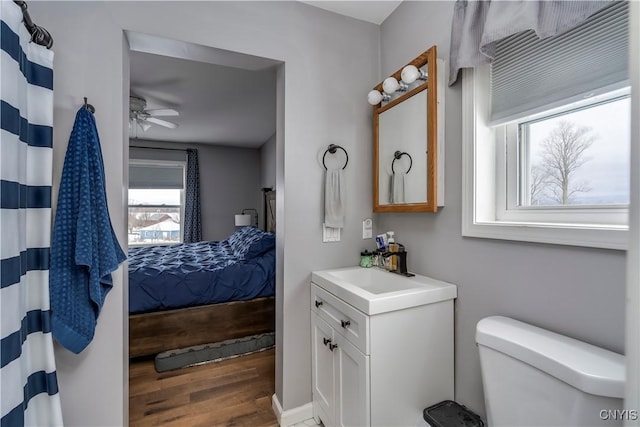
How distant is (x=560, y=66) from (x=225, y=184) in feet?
17.0

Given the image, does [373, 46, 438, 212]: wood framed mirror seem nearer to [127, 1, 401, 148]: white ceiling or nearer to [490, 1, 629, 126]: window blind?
[490, 1, 629, 126]: window blind

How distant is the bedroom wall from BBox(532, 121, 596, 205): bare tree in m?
4.80

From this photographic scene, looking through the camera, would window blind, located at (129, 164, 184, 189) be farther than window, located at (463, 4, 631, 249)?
Yes

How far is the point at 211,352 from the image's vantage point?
241cm

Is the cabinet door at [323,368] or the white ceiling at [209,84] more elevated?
the white ceiling at [209,84]

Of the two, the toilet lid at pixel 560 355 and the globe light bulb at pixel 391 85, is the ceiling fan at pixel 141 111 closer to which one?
the globe light bulb at pixel 391 85

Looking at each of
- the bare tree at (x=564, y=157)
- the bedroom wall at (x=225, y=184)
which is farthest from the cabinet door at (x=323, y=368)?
the bedroom wall at (x=225, y=184)

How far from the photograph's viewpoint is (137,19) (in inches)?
53.3

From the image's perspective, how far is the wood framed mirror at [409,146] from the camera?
1383mm

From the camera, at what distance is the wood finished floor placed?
1.71 m

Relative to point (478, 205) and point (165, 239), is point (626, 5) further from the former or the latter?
point (165, 239)

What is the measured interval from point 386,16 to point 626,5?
1.25 meters

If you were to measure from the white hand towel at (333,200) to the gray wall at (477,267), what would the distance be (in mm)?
324

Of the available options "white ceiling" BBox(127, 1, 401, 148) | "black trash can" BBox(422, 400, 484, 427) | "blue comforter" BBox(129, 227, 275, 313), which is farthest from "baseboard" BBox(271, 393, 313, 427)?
"white ceiling" BBox(127, 1, 401, 148)
